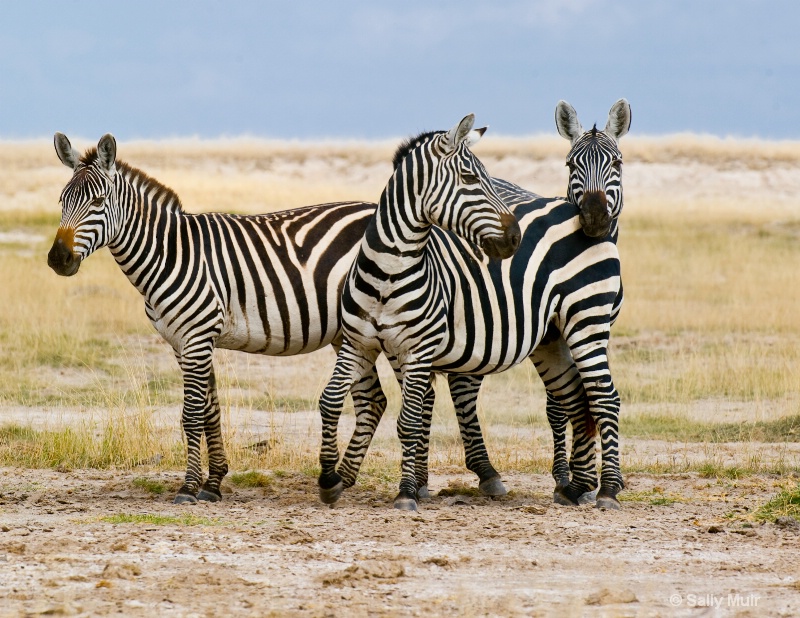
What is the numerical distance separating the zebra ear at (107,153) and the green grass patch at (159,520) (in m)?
2.50

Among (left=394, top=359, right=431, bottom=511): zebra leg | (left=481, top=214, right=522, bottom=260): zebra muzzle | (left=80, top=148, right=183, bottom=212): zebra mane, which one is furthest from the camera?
(left=80, top=148, right=183, bottom=212): zebra mane

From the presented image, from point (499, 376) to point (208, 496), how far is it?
769cm

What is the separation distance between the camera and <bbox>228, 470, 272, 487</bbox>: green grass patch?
8602 mm

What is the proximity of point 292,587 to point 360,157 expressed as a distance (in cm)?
5353

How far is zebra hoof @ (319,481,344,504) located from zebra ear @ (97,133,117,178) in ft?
9.10

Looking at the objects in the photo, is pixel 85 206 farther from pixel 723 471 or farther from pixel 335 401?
pixel 723 471

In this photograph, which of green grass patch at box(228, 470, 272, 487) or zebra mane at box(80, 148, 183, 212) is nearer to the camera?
zebra mane at box(80, 148, 183, 212)

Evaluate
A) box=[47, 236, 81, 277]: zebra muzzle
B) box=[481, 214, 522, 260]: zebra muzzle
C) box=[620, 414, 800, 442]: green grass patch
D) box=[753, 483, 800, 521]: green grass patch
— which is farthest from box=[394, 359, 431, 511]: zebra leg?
box=[620, 414, 800, 442]: green grass patch

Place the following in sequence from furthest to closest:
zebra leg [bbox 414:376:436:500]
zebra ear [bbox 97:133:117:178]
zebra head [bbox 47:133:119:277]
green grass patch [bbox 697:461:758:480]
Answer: green grass patch [bbox 697:461:758:480], zebra leg [bbox 414:376:436:500], zebra ear [bbox 97:133:117:178], zebra head [bbox 47:133:119:277]

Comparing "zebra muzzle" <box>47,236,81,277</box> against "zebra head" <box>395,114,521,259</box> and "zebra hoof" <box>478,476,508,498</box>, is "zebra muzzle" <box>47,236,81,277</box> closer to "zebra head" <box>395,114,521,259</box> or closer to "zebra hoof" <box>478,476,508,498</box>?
"zebra head" <box>395,114,521,259</box>

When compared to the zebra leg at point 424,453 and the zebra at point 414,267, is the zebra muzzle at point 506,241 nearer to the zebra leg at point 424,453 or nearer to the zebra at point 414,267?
the zebra at point 414,267

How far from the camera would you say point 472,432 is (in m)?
8.52

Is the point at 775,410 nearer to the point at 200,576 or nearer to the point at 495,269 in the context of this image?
the point at 495,269

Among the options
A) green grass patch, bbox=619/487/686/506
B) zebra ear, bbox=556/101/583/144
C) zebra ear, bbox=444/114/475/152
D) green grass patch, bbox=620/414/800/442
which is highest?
zebra ear, bbox=556/101/583/144
